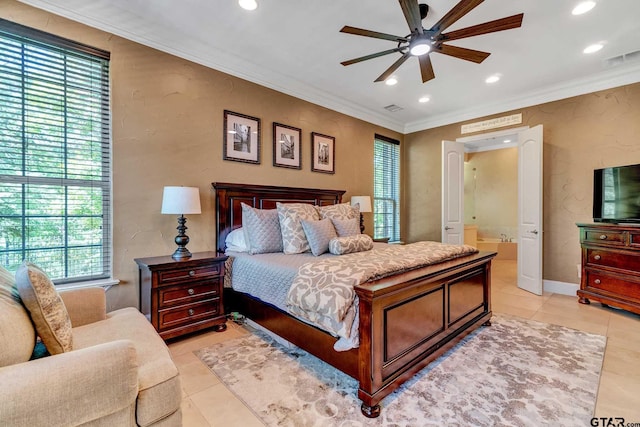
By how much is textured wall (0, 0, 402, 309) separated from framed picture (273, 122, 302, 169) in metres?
0.09

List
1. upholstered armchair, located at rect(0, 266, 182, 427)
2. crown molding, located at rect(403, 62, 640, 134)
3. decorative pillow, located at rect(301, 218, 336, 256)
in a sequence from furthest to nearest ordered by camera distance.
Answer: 1. crown molding, located at rect(403, 62, 640, 134)
2. decorative pillow, located at rect(301, 218, 336, 256)
3. upholstered armchair, located at rect(0, 266, 182, 427)

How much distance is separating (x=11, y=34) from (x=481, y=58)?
→ 3.72 meters

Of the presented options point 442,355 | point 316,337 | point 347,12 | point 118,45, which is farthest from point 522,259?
point 118,45

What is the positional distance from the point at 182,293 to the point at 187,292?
0.04m

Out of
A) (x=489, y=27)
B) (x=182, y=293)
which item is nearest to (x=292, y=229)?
(x=182, y=293)

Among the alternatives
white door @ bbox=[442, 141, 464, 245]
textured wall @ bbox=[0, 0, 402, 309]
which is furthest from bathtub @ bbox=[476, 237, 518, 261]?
textured wall @ bbox=[0, 0, 402, 309]

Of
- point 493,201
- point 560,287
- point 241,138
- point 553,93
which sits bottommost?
point 560,287

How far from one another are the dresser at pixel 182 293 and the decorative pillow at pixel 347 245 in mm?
1074

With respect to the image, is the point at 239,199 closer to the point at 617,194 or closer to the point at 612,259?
the point at 612,259

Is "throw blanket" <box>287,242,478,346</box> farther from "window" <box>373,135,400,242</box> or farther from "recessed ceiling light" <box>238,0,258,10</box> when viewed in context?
"window" <box>373,135,400,242</box>

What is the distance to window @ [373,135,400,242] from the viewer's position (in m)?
5.36

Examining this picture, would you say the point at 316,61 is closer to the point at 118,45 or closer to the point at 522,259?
the point at 118,45

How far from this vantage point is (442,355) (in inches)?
93.1

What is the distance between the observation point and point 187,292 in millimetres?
2604
